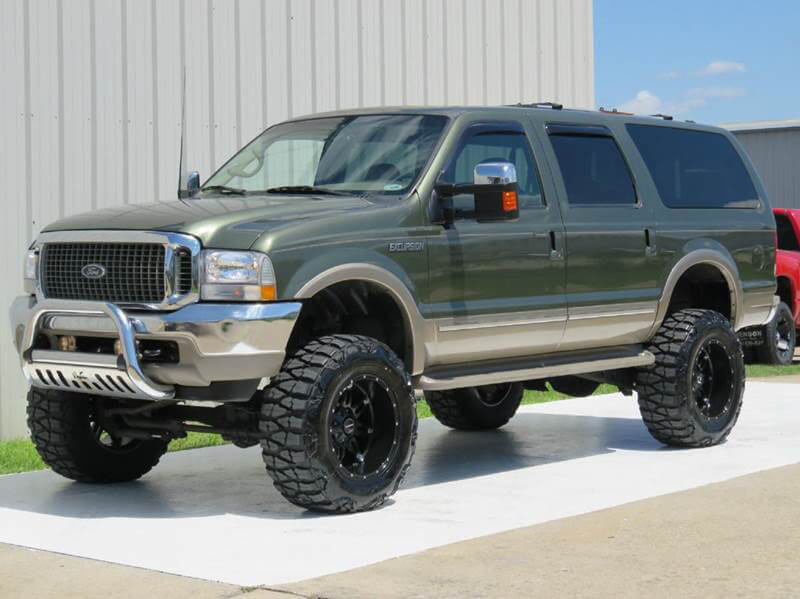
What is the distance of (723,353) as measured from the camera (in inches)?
382

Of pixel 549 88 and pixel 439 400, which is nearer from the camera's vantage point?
pixel 439 400

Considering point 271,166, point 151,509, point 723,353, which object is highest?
point 271,166

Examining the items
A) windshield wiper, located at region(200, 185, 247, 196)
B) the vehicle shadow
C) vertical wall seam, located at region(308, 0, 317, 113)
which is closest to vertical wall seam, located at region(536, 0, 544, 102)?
vertical wall seam, located at region(308, 0, 317, 113)

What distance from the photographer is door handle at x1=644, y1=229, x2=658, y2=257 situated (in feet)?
30.1

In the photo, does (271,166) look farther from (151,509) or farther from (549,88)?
(549,88)

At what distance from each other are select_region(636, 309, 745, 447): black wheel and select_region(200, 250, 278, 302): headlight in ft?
11.2

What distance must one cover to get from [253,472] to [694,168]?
3752 mm

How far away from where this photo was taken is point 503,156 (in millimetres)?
8547

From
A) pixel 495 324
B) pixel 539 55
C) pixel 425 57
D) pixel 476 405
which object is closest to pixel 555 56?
pixel 539 55

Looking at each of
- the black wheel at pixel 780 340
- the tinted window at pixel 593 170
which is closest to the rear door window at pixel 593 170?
the tinted window at pixel 593 170

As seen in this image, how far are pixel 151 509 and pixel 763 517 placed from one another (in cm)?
314

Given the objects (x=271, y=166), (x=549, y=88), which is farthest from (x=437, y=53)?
(x=271, y=166)

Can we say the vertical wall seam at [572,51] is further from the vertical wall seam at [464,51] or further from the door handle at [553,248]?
the door handle at [553,248]

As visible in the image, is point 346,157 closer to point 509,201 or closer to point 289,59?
point 509,201
